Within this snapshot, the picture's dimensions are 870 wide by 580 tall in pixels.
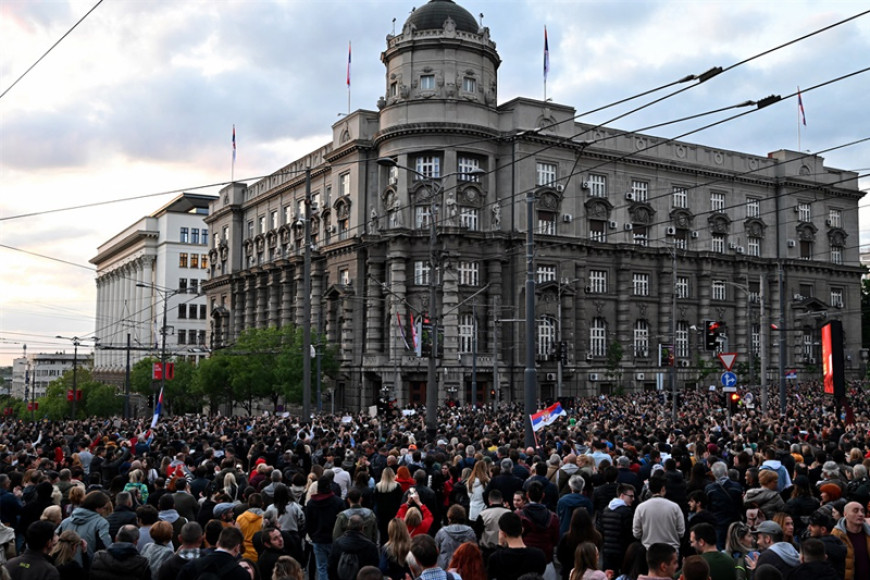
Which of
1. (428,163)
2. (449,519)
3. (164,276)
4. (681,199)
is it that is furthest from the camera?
(164,276)

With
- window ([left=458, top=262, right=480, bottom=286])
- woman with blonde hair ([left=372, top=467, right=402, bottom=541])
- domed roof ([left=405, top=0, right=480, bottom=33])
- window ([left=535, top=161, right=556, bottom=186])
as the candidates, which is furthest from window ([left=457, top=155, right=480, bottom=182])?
woman with blonde hair ([left=372, top=467, right=402, bottom=541])

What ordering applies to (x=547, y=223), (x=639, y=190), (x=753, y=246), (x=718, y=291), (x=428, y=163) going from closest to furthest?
1. (x=428, y=163)
2. (x=547, y=223)
3. (x=639, y=190)
4. (x=718, y=291)
5. (x=753, y=246)

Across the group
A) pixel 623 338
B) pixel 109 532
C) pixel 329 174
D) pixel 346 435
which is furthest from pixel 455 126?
pixel 109 532

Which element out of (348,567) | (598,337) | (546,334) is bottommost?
(348,567)

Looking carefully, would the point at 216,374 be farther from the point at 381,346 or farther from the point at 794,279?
the point at 794,279

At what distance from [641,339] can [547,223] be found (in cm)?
1450

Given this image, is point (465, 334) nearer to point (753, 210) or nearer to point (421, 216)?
point (421, 216)

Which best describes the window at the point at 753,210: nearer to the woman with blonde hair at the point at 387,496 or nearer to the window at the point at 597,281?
the window at the point at 597,281

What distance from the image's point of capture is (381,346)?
65438 millimetres

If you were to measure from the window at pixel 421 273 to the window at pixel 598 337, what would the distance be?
53.3 ft

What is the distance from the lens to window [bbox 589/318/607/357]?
69.9m

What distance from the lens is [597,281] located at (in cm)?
7062

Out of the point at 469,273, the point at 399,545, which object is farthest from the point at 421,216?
the point at 399,545

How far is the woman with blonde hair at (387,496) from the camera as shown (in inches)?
527
